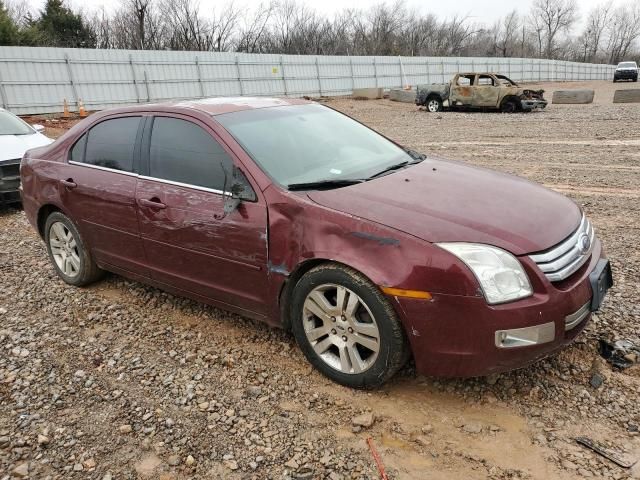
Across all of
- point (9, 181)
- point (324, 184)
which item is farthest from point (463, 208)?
point (9, 181)

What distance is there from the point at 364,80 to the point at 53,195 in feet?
Result: 96.6

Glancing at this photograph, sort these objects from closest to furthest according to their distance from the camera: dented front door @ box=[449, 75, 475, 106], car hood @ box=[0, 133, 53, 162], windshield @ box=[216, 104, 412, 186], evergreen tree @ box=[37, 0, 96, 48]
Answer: windshield @ box=[216, 104, 412, 186] → car hood @ box=[0, 133, 53, 162] → dented front door @ box=[449, 75, 475, 106] → evergreen tree @ box=[37, 0, 96, 48]

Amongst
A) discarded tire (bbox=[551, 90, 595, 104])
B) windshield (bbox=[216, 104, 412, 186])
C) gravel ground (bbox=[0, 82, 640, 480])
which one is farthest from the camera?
discarded tire (bbox=[551, 90, 595, 104])

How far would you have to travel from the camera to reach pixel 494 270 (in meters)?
2.48

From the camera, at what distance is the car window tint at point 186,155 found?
10.8 ft

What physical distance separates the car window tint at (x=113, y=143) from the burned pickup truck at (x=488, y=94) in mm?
17507

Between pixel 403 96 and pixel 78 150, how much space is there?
25.1 metres

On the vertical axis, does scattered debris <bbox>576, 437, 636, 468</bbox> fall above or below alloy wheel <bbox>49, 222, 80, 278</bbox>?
below

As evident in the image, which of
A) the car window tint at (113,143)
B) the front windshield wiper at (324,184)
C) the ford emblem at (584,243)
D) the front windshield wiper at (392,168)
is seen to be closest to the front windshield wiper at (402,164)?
the front windshield wiper at (392,168)

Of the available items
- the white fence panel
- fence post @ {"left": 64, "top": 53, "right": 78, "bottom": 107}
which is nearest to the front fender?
the white fence panel

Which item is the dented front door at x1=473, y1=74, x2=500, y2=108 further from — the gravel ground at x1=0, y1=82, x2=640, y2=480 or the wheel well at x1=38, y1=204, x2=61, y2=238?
the wheel well at x1=38, y1=204, x2=61, y2=238

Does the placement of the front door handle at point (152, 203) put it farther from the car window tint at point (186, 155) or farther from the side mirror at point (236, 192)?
the side mirror at point (236, 192)

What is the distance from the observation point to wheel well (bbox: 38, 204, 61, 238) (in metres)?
4.50

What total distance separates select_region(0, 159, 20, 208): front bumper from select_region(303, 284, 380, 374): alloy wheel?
20.3ft
